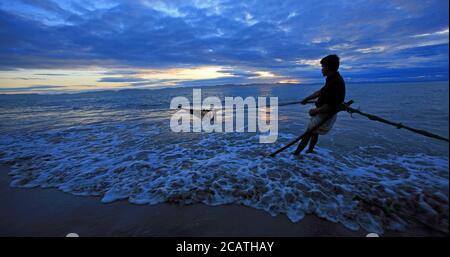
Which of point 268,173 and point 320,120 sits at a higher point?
point 320,120

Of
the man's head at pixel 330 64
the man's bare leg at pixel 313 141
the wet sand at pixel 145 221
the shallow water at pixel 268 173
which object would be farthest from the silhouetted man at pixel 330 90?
the wet sand at pixel 145 221

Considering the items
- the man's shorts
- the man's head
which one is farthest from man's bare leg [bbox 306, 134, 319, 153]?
the man's head

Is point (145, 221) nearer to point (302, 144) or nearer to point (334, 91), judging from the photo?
point (302, 144)

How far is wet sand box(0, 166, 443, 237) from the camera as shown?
3.26 m

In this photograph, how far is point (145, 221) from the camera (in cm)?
354

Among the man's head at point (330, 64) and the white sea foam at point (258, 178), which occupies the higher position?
the man's head at point (330, 64)

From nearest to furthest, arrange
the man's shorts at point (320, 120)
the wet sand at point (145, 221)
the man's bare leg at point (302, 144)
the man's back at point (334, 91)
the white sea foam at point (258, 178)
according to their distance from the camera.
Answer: the wet sand at point (145, 221) → the white sea foam at point (258, 178) → the man's back at point (334, 91) → the man's shorts at point (320, 120) → the man's bare leg at point (302, 144)

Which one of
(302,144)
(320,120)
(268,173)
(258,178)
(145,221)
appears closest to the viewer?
(145,221)

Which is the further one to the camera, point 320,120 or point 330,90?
point 320,120

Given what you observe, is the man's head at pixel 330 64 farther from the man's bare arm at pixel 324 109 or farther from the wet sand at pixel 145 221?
the wet sand at pixel 145 221

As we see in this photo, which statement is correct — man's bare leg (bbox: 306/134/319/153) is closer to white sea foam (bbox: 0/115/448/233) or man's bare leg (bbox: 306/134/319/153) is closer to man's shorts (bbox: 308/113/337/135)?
white sea foam (bbox: 0/115/448/233)

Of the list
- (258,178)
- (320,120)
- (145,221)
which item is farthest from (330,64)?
(145,221)

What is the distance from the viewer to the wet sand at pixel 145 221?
326cm
